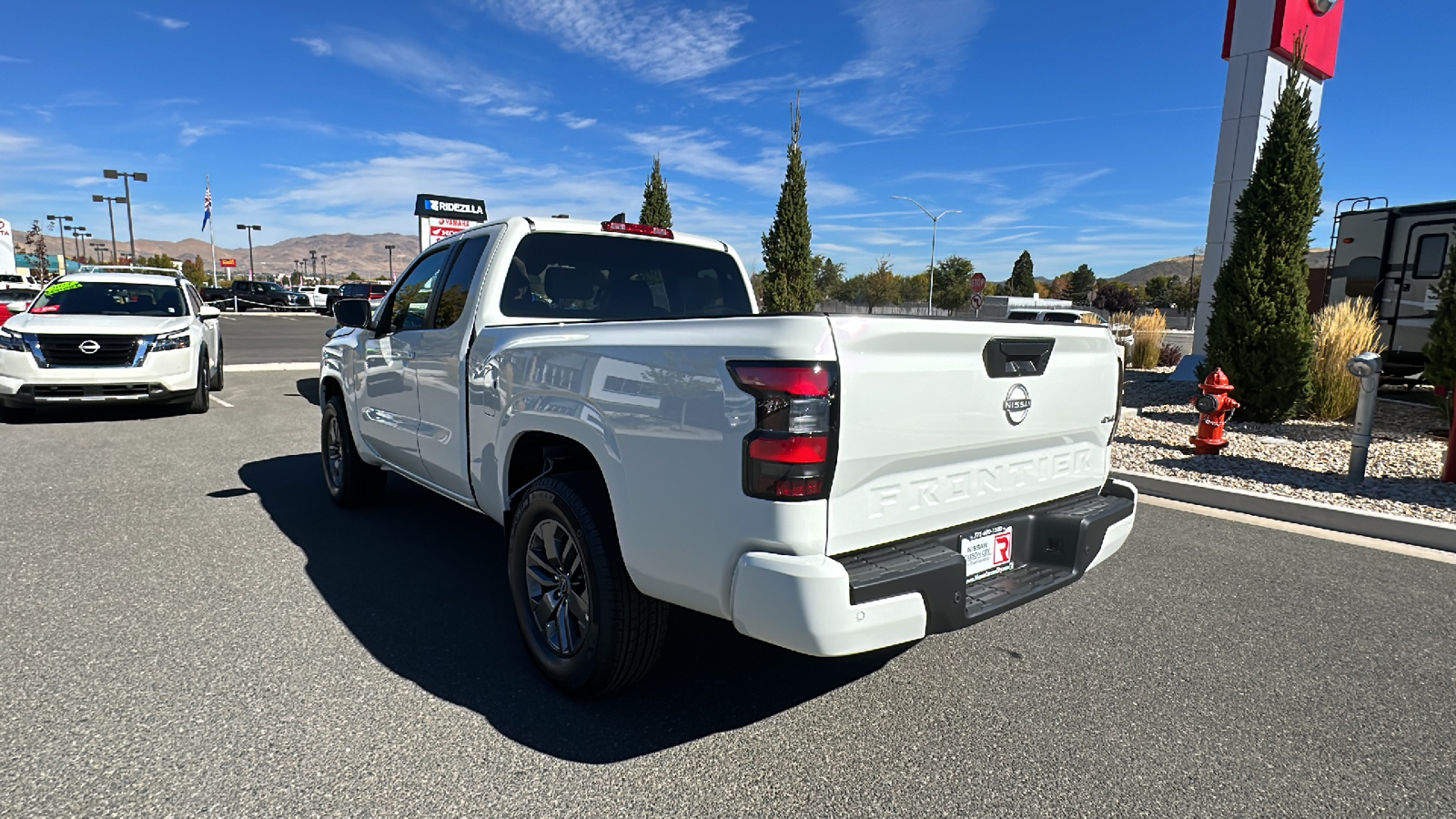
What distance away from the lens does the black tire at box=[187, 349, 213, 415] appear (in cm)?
925

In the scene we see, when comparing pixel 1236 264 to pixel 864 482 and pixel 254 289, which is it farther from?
pixel 254 289

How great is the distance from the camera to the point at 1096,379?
3.05 m

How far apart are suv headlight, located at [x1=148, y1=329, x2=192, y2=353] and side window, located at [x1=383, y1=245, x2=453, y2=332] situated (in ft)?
18.9

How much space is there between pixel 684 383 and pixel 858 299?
204 feet

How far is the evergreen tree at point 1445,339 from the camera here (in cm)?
800

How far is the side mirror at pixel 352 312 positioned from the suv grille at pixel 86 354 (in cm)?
561

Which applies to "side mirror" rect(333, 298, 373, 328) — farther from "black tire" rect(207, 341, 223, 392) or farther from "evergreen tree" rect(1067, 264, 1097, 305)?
"evergreen tree" rect(1067, 264, 1097, 305)

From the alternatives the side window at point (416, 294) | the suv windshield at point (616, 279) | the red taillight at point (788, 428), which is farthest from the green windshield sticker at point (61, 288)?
the red taillight at point (788, 428)

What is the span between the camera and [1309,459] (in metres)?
7.35

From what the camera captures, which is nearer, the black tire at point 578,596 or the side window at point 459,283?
the black tire at point 578,596

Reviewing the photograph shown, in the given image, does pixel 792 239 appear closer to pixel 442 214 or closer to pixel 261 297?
pixel 442 214

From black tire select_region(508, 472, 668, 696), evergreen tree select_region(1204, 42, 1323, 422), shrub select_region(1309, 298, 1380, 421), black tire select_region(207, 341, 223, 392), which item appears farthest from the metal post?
black tire select_region(207, 341, 223, 392)

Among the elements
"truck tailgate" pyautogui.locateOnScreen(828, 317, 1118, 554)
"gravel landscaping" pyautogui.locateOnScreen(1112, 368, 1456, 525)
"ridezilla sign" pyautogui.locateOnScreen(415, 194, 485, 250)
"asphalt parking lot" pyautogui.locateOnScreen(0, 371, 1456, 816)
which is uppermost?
"ridezilla sign" pyautogui.locateOnScreen(415, 194, 485, 250)

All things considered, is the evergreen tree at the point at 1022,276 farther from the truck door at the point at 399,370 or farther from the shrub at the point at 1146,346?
the truck door at the point at 399,370
